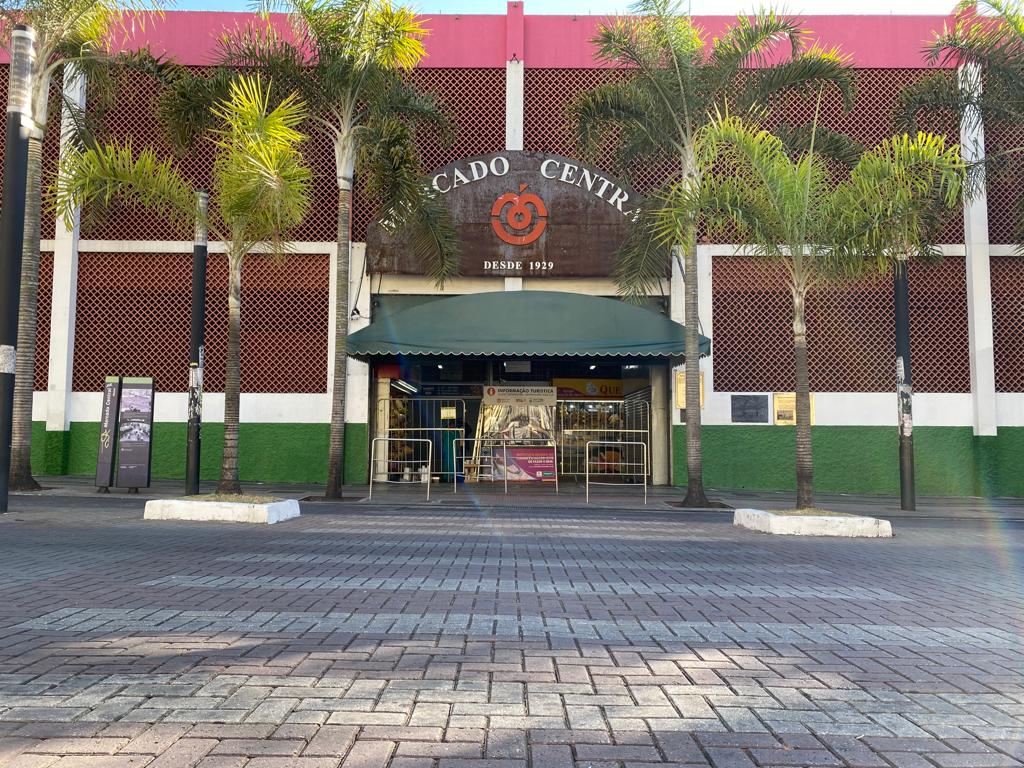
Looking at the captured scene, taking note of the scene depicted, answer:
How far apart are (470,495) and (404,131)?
7014mm

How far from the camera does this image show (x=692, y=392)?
14.3 meters

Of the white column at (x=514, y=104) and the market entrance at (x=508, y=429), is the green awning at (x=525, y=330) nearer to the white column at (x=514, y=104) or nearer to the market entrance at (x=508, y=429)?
the market entrance at (x=508, y=429)

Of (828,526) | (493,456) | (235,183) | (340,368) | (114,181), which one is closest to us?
(828,526)

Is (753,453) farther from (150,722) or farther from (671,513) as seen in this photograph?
(150,722)

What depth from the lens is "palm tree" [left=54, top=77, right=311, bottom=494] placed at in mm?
10461

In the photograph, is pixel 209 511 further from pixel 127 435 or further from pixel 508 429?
pixel 508 429

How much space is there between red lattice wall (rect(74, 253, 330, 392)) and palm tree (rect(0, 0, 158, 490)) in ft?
14.8

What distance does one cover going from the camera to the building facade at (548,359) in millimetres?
17859

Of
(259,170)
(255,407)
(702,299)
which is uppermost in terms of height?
(259,170)

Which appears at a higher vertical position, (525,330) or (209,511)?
(525,330)

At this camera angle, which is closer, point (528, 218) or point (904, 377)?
point (904, 377)

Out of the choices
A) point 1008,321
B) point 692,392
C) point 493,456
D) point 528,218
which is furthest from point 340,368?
point 1008,321

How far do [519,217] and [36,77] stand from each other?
31.1 ft

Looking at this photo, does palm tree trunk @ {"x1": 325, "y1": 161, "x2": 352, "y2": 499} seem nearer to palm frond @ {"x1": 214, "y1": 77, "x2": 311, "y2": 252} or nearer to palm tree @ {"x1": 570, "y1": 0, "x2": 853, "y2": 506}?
palm frond @ {"x1": 214, "y1": 77, "x2": 311, "y2": 252}
